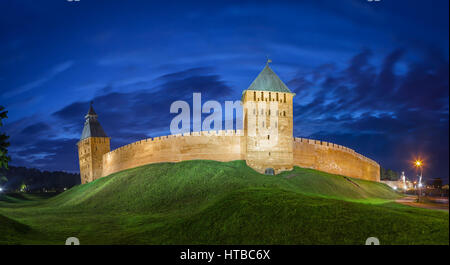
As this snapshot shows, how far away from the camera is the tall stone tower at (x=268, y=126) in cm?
2852

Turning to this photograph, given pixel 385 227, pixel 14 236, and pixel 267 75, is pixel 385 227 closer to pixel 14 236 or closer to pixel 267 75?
pixel 14 236

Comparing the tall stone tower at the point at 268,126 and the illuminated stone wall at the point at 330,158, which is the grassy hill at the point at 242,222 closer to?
the tall stone tower at the point at 268,126

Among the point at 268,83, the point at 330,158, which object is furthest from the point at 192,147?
the point at 330,158

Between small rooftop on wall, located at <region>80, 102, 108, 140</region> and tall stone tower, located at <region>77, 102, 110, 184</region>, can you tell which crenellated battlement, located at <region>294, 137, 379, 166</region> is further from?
small rooftop on wall, located at <region>80, 102, 108, 140</region>

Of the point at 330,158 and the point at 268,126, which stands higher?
the point at 268,126

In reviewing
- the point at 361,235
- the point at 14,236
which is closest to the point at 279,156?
the point at 361,235

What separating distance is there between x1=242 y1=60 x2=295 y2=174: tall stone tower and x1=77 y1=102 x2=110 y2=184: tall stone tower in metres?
23.5

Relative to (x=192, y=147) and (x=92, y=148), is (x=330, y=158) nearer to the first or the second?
(x=192, y=147)

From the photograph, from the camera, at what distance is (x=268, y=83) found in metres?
29.8

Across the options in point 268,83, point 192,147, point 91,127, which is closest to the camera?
point 268,83

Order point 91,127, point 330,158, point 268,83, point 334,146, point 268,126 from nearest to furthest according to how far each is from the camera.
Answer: point 268,126
point 268,83
point 330,158
point 334,146
point 91,127

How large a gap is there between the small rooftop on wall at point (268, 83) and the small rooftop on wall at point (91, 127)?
2515 cm

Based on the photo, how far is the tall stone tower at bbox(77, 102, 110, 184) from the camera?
44.3 m

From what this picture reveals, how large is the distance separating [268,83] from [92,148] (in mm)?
25955
